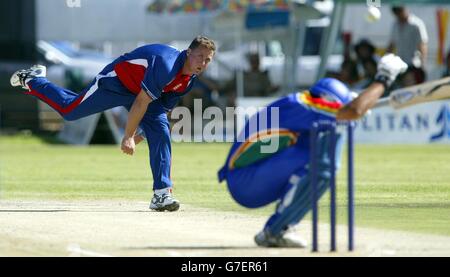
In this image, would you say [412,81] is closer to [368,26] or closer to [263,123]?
[368,26]

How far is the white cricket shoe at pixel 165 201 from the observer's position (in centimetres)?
1273

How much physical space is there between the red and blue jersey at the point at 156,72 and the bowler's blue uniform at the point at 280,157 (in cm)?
253

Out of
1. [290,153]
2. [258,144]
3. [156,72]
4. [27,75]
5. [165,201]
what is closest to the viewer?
[290,153]

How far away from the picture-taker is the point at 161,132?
42.3 feet

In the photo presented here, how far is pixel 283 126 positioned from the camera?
9.53 meters

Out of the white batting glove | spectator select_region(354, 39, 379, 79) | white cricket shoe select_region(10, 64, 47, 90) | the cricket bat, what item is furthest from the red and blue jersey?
spectator select_region(354, 39, 379, 79)

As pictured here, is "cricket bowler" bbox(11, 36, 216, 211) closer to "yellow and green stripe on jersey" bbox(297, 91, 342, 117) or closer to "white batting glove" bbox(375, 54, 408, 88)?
"yellow and green stripe on jersey" bbox(297, 91, 342, 117)

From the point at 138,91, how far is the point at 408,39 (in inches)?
477

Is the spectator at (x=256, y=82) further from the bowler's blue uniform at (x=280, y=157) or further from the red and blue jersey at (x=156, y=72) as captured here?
the bowler's blue uniform at (x=280, y=157)

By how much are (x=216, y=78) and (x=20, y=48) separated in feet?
16.3

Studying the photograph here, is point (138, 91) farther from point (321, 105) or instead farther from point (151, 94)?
point (321, 105)

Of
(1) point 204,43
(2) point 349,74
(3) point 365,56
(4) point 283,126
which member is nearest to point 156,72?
(1) point 204,43

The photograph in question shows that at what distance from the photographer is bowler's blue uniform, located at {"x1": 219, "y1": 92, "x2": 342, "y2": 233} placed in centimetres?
939

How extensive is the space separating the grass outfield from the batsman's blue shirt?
1.86 meters
